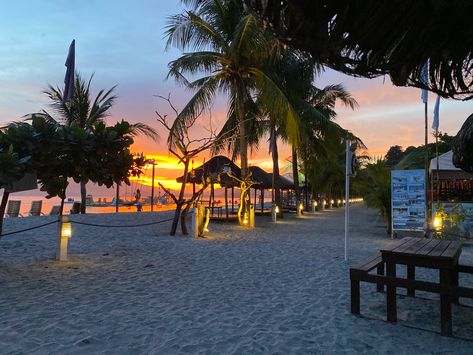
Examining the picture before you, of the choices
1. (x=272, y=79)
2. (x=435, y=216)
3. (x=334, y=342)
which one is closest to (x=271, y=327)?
(x=334, y=342)

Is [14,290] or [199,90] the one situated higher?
[199,90]

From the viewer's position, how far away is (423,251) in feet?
13.9

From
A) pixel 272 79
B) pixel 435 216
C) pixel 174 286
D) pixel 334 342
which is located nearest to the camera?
pixel 334 342

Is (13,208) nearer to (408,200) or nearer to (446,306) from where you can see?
(408,200)

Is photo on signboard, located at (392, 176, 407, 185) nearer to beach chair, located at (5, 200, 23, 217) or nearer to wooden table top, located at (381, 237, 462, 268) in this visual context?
wooden table top, located at (381, 237, 462, 268)

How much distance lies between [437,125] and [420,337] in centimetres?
1363

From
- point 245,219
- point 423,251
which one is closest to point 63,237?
point 423,251

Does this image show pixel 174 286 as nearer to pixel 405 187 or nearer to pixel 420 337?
pixel 420 337

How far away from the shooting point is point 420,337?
3.71 metres

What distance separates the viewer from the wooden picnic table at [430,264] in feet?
12.3

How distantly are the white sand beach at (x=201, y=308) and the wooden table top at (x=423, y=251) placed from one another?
2.34 ft

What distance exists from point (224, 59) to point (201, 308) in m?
12.3

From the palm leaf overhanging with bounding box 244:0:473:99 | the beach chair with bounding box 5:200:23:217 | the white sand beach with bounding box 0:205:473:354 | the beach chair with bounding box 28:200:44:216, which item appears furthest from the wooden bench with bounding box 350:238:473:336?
the beach chair with bounding box 28:200:44:216

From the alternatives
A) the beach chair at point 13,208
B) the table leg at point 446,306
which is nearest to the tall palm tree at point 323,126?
the table leg at point 446,306
